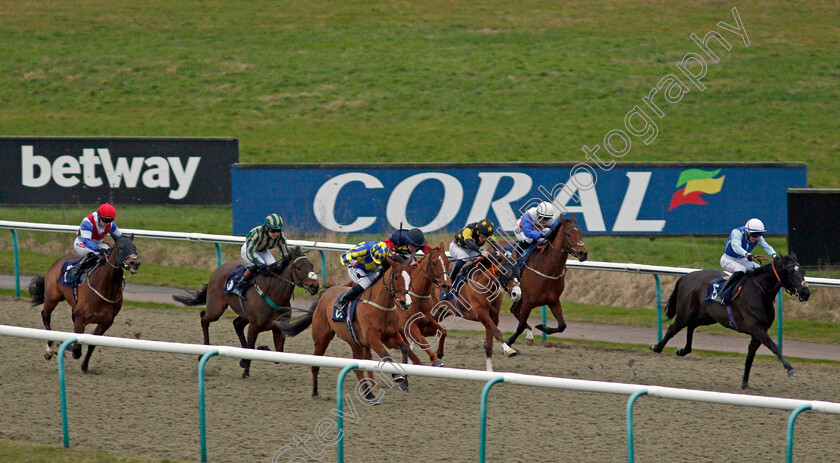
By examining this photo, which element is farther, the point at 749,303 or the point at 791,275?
the point at 749,303

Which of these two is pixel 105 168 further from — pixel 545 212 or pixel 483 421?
pixel 483 421

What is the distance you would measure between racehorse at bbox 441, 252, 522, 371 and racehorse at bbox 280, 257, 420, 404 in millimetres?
1360

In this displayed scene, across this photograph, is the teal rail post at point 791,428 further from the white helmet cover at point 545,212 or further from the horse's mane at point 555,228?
the white helmet cover at point 545,212

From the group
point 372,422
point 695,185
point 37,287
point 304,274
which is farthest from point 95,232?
point 695,185

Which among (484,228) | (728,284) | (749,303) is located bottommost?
(749,303)

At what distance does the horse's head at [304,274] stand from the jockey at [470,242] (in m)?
1.51

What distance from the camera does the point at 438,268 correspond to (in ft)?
26.1

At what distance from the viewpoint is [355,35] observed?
27.0 metres

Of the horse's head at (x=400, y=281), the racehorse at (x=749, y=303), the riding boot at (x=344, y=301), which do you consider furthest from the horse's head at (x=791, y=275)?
the riding boot at (x=344, y=301)

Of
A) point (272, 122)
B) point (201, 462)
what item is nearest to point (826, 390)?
point (201, 462)

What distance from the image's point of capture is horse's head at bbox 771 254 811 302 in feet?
27.6

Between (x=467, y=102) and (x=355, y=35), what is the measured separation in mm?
5160

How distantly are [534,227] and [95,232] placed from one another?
4.38m

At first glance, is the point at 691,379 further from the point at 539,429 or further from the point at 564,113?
the point at 564,113
